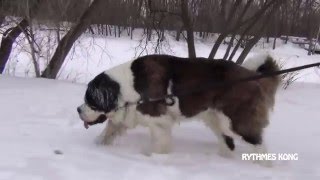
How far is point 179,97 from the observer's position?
4836 millimetres

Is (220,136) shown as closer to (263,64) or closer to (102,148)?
(263,64)

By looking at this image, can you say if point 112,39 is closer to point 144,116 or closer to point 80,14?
point 80,14

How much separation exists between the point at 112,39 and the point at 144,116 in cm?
2625

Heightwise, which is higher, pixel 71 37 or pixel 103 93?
pixel 103 93

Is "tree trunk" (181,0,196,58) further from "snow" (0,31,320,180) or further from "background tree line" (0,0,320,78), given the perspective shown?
"snow" (0,31,320,180)

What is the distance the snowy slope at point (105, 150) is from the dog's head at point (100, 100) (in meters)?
0.29

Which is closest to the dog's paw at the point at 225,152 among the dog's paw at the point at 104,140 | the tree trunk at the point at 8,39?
the dog's paw at the point at 104,140

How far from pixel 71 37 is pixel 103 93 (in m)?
7.16

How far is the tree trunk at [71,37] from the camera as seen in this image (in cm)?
1146

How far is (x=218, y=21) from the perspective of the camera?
13539mm

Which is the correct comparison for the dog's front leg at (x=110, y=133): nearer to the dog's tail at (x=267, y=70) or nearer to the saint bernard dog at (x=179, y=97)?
the saint bernard dog at (x=179, y=97)

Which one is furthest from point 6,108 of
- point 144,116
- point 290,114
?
point 290,114

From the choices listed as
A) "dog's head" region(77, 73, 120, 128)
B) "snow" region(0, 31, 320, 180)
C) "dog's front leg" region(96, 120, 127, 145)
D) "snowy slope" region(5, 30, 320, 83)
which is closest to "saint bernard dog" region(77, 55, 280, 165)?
"dog's head" region(77, 73, 120, 128)

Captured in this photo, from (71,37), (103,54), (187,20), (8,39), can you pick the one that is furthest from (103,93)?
(103,54)
